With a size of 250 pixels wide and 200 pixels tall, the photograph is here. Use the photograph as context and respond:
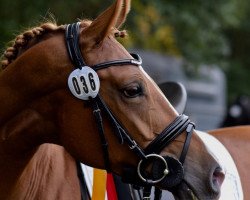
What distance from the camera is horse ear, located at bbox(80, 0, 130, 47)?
3742 millimetres

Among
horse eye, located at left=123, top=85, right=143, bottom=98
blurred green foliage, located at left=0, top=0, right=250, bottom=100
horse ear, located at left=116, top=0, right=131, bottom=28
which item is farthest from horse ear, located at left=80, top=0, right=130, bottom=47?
blurred green foliage, located at left=0, top=0, right=250, bottom=100

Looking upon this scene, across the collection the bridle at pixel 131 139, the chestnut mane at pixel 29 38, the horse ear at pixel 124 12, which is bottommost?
the bridle at pixel 131 139

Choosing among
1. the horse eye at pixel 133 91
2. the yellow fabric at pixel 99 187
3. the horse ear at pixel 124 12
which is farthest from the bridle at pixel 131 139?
the yellow fabric at pixel 99 187

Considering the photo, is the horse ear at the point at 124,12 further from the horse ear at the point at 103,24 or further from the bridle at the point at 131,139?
the bridle at the point at 131,139

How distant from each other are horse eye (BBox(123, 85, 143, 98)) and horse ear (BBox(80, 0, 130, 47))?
0.30m

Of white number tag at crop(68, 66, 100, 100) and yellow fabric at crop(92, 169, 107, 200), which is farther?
yellow fabric at crop(92, 169, 107, 200)

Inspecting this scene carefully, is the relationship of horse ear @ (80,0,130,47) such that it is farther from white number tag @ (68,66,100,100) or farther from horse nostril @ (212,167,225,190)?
horse nostril @ (212,167,225,190)

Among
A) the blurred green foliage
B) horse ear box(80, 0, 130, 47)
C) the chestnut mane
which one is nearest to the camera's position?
horse ear box(80, 0, 130, 47)

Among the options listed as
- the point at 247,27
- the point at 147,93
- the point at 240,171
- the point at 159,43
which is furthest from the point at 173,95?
the point at 247,27

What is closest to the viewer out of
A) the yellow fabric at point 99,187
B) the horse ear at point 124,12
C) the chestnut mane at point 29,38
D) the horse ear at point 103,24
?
the horse ear at point 103,24

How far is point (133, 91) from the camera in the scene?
12.5ft

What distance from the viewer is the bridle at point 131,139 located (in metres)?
3.78

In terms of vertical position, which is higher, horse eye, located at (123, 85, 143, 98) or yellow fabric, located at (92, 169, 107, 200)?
horse eye, located at (123, 85, 143, 98)

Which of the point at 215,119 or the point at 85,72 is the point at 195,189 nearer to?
the point at 85,72
